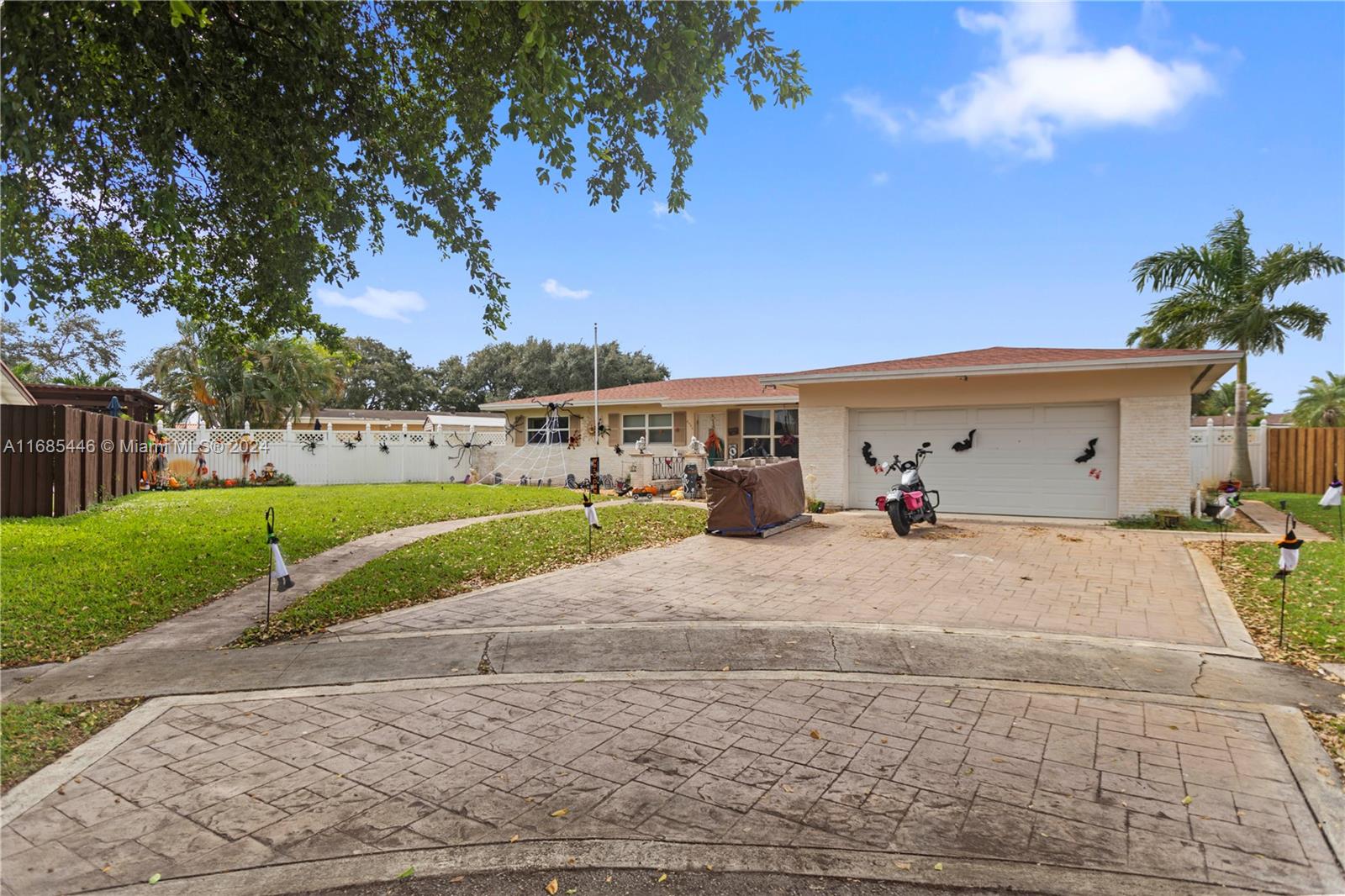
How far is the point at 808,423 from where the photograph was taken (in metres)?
14.9

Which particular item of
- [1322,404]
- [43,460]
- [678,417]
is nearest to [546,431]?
[678,417]

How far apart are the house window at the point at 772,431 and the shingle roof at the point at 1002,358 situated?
582cm

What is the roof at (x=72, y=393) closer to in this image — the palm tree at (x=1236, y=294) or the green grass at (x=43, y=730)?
the green grass at (x=43, y=730)

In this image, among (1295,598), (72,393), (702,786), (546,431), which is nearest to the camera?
(702,786)

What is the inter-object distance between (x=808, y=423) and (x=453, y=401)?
43.8 m

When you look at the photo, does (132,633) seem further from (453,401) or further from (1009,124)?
(453,401)

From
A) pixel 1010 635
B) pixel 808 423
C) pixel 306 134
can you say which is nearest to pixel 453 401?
pixel 808 423

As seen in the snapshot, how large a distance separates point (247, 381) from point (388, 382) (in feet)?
83.8

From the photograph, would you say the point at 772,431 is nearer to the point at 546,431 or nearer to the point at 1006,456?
the point at 546,431

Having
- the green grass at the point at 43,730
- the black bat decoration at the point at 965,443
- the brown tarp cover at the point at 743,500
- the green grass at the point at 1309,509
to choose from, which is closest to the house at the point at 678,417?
the black bat decoration at the point at 965,443

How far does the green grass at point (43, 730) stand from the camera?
11.4ft

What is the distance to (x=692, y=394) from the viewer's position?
21.8m

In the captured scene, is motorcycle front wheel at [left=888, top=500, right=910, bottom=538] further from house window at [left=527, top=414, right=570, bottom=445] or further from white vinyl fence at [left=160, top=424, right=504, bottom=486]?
white vinyl fence at [left=160, top=424, right=504, bottom=486]

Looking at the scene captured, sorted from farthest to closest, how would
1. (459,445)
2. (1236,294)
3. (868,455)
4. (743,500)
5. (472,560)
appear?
(459,445) → (1236,294) → (868,455) → (743,500) → (472,560)
